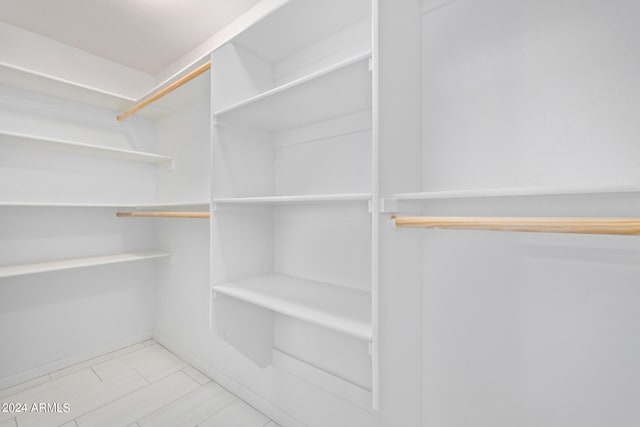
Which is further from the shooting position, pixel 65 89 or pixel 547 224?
pixel 65 89

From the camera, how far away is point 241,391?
183 centimetres

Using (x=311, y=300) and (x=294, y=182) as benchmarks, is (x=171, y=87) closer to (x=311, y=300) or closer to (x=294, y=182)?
(x=294, y=182)

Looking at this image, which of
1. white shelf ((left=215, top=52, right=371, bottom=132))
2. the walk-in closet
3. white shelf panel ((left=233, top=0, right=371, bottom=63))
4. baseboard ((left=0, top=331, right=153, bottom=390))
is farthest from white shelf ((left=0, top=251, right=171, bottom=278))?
white shelf panel ((left=233, top=0, right=371, bottom=63))

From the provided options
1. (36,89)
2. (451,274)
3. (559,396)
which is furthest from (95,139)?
(559,396)

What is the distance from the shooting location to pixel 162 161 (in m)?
2.46

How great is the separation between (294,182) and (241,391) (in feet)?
4.64

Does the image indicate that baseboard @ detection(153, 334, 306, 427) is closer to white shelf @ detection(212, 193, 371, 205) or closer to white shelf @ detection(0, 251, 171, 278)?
white shelf @ detection(0, 251, 171, 278)

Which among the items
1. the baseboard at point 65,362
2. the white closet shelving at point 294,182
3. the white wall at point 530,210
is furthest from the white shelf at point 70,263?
the white wall at point 530,210

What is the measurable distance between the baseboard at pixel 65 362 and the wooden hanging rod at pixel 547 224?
2767 millimetres

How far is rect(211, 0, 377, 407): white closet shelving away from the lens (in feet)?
3.89

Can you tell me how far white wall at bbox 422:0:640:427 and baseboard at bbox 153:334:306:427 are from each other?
2.84ft

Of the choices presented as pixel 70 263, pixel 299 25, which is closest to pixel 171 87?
pixel 299 25

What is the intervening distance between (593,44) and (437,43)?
0.46 meters

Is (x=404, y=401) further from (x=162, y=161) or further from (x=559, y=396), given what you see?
(x=162, y=161)
